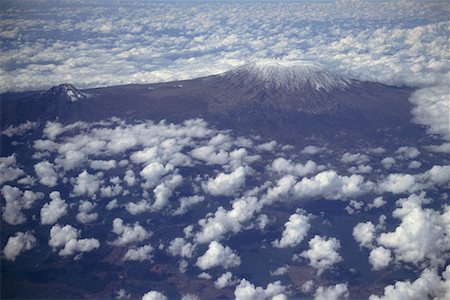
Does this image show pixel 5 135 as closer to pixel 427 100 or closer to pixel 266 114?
pixel 266 114

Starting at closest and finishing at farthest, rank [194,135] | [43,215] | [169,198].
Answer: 1. [43,215]
2. [169,198]
3. [194,135]

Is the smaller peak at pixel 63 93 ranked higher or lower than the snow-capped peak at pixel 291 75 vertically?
lower

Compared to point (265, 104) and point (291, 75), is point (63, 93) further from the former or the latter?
point (291, 75)

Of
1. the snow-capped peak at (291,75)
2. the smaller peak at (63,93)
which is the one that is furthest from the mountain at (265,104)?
the smaller peak at (63,93)

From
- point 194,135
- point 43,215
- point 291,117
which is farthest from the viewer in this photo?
point 291,117

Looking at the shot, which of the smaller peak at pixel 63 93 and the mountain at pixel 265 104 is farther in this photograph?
the smaller peak at pixel 63 93

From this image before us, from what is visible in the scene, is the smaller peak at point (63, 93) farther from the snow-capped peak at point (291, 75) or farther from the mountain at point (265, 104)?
the snow-capped peak at point (291, 75)

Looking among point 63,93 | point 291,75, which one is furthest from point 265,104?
point 63,93

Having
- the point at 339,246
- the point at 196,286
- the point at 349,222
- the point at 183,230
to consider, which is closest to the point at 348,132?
the point at 349,222
